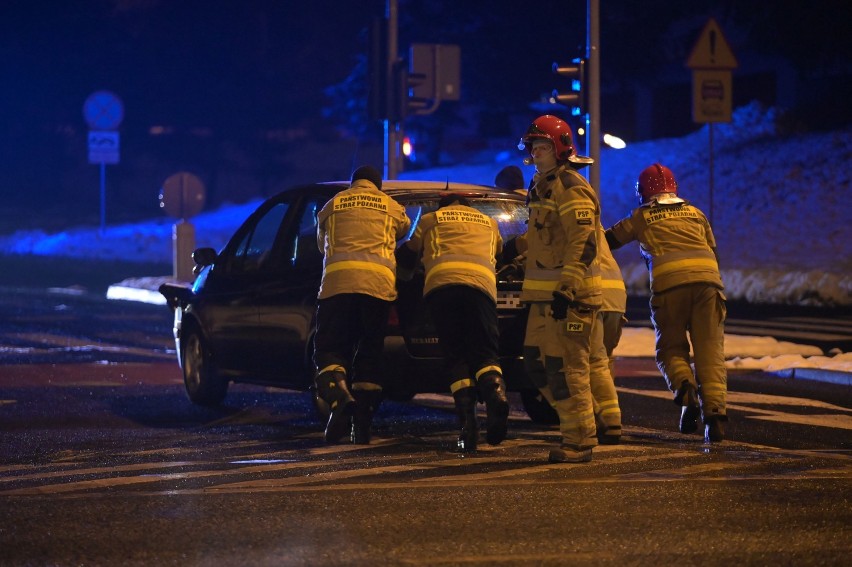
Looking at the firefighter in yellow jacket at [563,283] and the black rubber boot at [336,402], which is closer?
the firefighter in yellow jacket at [563,283]

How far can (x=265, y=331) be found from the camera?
412 inches

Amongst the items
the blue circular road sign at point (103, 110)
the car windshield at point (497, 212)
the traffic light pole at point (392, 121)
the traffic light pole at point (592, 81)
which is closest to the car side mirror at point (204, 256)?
the car windshield at point (497, 212)

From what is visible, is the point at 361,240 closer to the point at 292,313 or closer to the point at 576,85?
the point at 292,313

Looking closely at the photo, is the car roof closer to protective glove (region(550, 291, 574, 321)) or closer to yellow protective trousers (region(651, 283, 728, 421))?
yellow protective trousers (region(651, 283, 728, 421))

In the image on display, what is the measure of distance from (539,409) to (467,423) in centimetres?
165

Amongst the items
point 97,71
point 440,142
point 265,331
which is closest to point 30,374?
point 265,331

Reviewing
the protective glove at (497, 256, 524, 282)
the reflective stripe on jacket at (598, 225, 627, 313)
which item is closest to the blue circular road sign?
the protective glove at (497, 256, 524, 282)

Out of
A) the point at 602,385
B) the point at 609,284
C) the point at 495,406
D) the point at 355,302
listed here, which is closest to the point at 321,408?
the point at 355,302

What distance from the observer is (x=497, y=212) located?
9.93 m

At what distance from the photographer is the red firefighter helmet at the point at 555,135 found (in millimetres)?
8695

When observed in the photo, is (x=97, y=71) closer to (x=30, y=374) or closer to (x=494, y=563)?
(x=30, y=374)

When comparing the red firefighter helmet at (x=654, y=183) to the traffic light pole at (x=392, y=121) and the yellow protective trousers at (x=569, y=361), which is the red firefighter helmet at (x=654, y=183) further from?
the traffic light pole at (x=392, y=121)

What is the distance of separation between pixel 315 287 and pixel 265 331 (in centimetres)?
79

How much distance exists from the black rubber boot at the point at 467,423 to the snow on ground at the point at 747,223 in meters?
5.52
